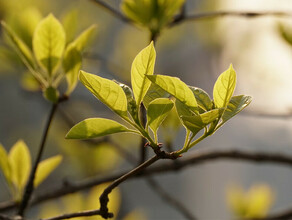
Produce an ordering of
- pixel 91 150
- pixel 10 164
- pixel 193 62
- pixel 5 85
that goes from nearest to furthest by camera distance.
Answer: pixel 10 164 → pixel 91 150 → pixel 193 62 → pixel 5 85

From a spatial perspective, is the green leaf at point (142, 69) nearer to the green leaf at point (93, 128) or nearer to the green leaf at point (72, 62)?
the green leaf at point (93, 128)

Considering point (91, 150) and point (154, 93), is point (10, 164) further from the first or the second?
point (91, 150)

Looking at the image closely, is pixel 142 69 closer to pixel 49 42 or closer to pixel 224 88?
pixel 224 88

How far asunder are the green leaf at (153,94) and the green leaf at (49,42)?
162 millimetres

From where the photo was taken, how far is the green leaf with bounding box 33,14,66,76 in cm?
48

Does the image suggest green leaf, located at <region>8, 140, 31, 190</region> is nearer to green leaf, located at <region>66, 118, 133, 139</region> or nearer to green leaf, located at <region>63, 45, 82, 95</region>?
green leaf, located at <region>63, 45, 82, 95</region>

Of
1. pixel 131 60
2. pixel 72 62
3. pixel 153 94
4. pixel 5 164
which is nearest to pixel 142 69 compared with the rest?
pixel 153 94

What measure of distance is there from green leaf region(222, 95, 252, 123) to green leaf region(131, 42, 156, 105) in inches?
2.4

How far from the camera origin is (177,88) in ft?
1.09

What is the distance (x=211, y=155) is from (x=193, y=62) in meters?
2.00

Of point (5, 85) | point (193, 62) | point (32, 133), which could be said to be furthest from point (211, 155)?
point (5, 85)

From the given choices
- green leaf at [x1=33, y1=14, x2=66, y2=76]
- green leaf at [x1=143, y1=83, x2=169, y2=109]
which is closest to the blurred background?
green leaf at [x1=33, y1=14, x2=66, y2=76]

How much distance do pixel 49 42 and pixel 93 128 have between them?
0.58 ft

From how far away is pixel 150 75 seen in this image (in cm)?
32
